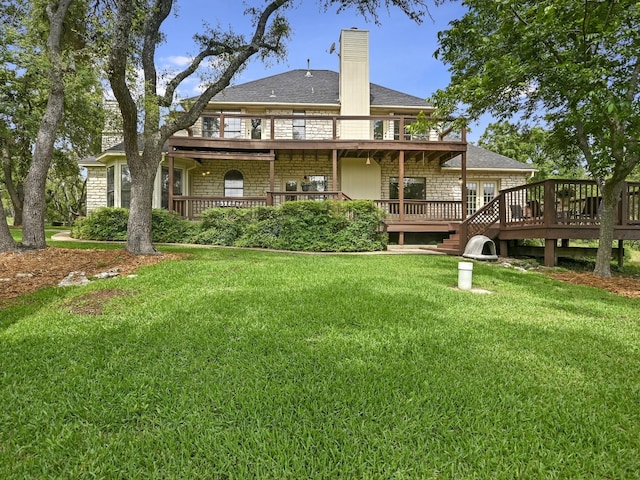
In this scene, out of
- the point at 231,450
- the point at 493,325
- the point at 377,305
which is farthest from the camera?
the point at 377,305

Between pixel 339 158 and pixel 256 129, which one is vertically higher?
pixel 256 129

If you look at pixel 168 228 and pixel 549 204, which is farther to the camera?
pixel 168 228

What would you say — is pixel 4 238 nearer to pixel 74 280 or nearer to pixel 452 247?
pixel 74 280

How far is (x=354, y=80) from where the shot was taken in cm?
1723

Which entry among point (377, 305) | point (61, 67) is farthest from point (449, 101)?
point (61, 67)

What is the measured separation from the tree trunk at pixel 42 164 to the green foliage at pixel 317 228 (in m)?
4.74

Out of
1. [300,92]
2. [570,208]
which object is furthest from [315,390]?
[300,92]

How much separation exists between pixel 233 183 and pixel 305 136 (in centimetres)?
406

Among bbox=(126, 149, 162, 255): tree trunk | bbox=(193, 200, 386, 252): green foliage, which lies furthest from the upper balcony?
bbox=(126, 149, 162, 255): tree trunk

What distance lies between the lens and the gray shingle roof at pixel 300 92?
17.3 metres

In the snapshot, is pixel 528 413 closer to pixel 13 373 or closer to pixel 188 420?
pixel 188 420

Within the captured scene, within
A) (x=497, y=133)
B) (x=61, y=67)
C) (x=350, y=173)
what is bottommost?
(x=350, y=173)

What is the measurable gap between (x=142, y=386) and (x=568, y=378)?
3067mm

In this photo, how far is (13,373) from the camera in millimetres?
2693
